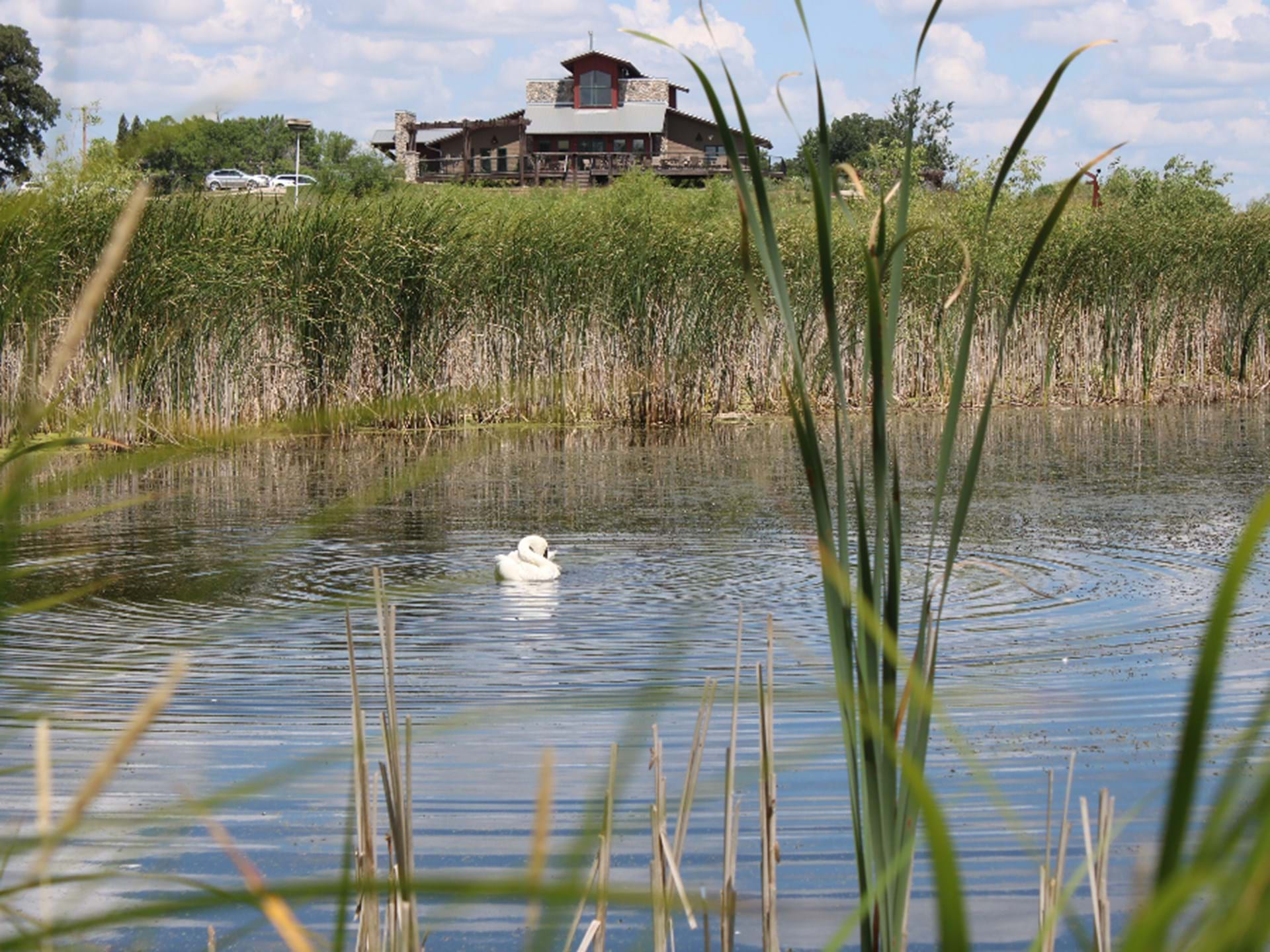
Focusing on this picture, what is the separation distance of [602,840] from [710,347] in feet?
56.7

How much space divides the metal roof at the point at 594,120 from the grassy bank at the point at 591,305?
47084 millimetres

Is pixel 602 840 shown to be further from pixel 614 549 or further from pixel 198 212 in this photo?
pixel 198 212

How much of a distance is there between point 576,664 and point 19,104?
4.91m

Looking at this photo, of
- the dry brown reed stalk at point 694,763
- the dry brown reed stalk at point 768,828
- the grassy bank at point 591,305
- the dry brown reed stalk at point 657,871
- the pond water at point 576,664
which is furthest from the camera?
the grassy bank at point 591,305

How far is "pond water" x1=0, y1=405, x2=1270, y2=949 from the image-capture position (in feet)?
11.6

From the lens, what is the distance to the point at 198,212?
51.8 ft

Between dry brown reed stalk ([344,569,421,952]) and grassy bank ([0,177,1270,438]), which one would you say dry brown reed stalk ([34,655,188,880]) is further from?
grassy bank ([0,177,1270,438])

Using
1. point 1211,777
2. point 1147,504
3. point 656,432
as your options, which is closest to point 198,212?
point 656,432

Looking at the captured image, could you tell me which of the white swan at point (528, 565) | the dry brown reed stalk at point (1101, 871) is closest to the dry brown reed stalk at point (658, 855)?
the dry brown reed stalk at point (1101, 871)

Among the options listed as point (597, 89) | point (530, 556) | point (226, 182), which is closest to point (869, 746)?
point (530, 556)

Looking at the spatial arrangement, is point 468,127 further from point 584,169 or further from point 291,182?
point 291,182

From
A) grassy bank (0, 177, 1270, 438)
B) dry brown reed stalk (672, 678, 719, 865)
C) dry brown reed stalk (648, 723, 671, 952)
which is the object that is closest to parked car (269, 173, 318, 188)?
grassy bank (0, 177, 1270, 438)

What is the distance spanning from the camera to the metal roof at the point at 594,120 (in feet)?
229

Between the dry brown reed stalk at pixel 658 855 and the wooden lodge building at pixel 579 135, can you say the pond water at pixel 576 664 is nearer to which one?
the dry brown reed stalk at pixel 658 855
